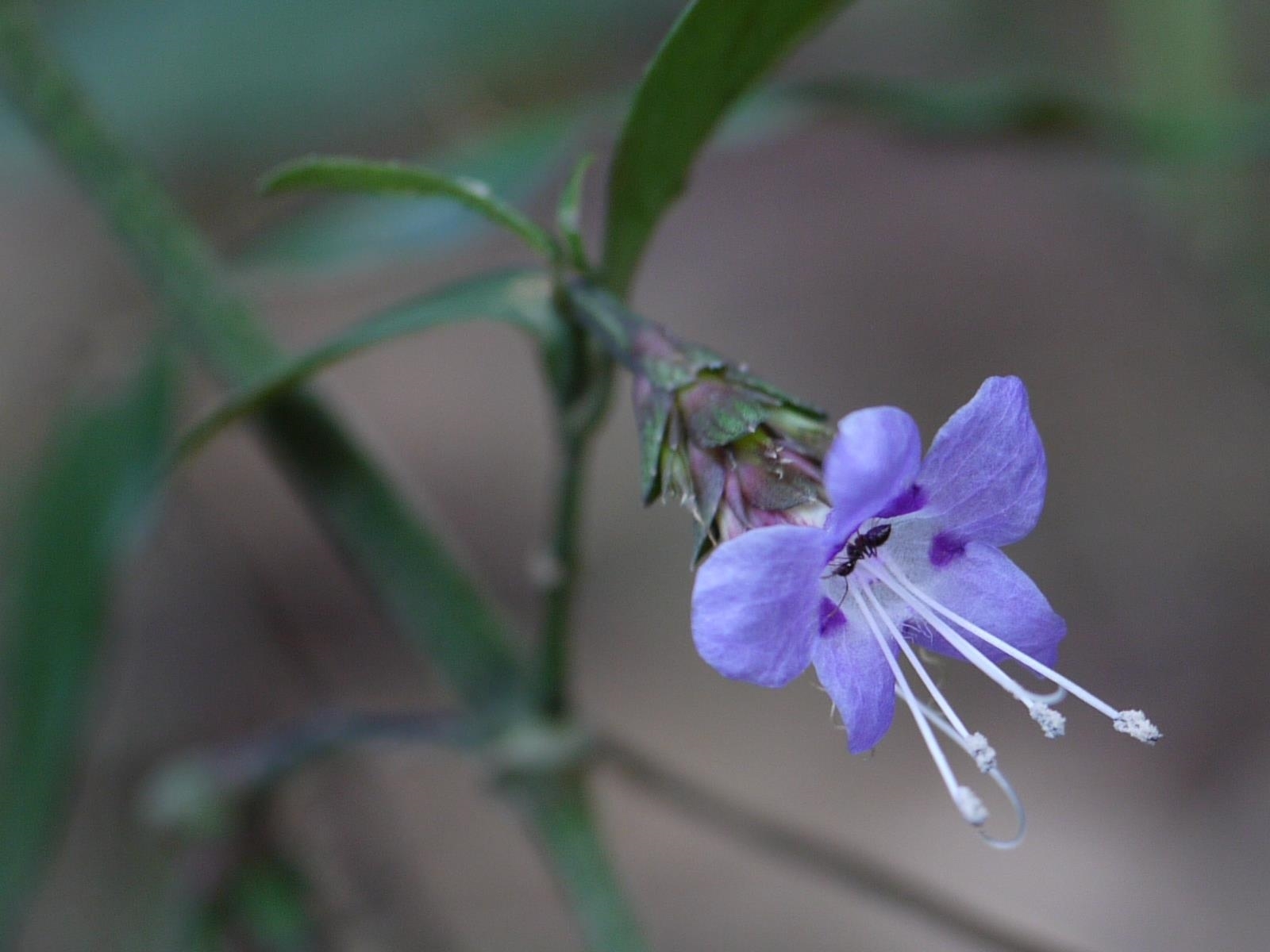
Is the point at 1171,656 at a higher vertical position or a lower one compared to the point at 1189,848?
higher

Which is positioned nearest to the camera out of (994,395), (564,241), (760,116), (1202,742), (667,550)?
(994,395)

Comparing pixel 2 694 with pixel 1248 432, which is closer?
pixel 2 694

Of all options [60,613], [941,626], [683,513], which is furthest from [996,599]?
[683,513]

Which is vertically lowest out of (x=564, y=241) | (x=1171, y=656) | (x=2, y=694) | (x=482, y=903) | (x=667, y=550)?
(x=1171, y=656)

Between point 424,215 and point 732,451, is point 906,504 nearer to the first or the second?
point 732,451

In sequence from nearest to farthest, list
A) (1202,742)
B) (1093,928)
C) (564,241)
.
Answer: (564,241) → (1093,928) → (1202,742)

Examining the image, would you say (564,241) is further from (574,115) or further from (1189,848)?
(1189,848)

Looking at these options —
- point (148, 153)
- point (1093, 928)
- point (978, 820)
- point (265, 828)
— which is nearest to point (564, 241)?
point (978, 820)
